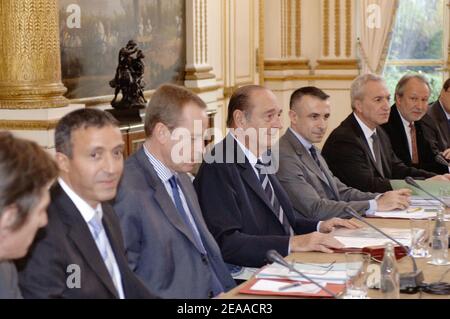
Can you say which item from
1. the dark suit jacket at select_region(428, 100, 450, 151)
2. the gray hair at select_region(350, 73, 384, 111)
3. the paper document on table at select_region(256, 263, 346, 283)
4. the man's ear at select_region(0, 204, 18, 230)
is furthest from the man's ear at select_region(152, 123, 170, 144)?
the dark suit jacket at select_region(428, 100, 450, 151)

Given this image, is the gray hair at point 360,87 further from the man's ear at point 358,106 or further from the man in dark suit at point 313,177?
the man in dark suit at point 313,177

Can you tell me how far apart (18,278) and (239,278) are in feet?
5.16

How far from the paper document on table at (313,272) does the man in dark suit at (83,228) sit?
19.5 inches

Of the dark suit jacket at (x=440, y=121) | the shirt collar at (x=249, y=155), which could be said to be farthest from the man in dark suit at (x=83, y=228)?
the dark suit jacket at (x=440, y=121)

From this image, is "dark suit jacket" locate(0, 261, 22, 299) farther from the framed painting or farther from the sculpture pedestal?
the sculpture pedestal

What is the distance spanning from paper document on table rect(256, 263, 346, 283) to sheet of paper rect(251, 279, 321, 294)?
0.06 metres

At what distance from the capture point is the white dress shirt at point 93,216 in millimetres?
2715

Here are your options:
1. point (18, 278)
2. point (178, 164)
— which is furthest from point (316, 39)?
point (18, 278)

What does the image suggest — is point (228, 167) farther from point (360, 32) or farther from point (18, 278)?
point (360, 32)

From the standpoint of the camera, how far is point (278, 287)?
2.90 m

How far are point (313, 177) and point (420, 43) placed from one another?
7.13 m

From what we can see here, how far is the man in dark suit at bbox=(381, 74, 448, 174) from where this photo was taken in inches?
253

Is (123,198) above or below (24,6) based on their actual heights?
below

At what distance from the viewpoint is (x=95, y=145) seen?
2.74 metres
